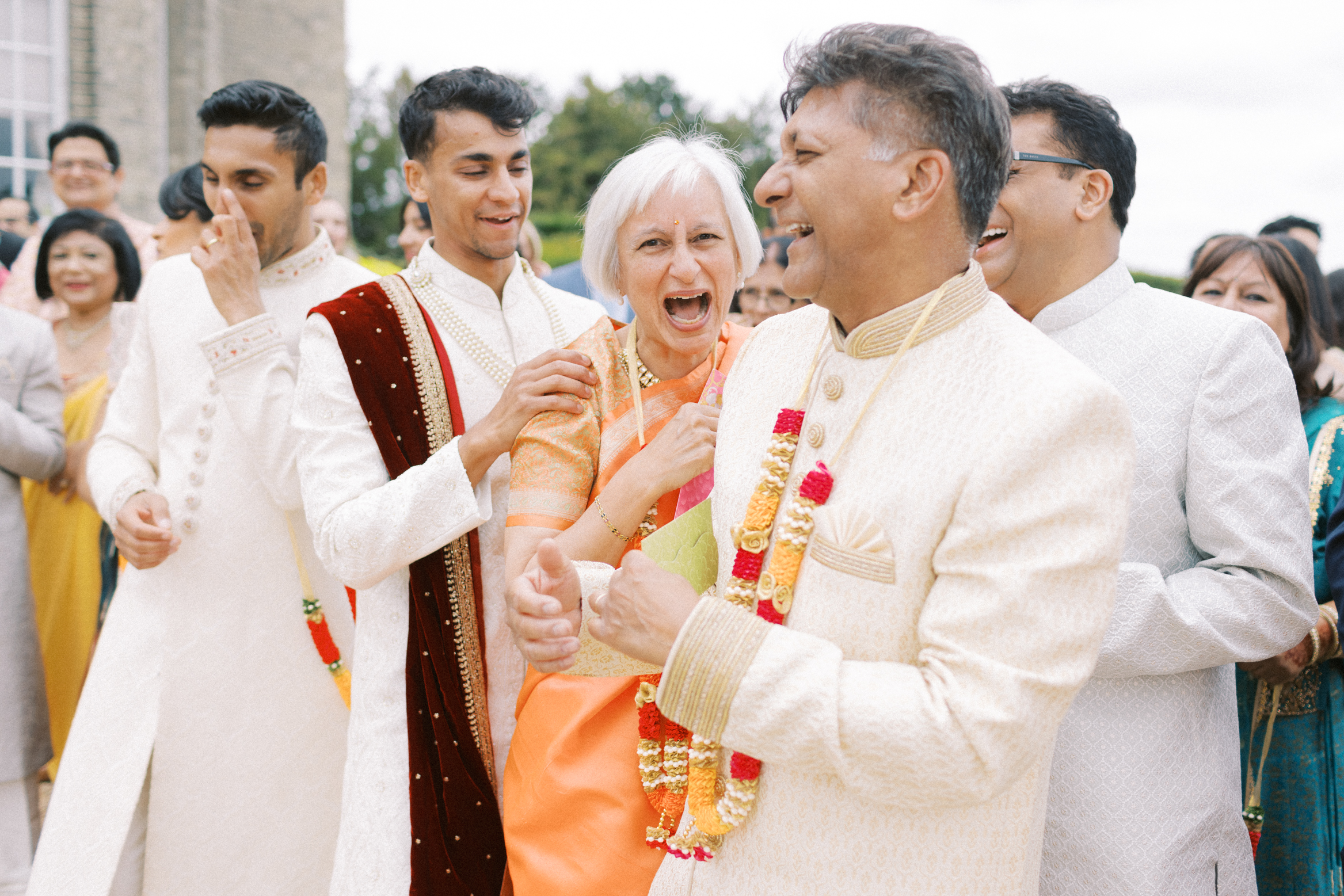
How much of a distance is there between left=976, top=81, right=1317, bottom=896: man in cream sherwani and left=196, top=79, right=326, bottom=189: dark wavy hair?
198cm

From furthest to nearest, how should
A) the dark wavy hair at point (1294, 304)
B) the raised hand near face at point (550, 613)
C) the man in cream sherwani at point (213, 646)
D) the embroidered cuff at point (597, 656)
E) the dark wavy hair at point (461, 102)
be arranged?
the dark wavy hair at point (1294, 304) < the man in cream sherwani at point (213, 646) < the dark wavy hair at point (461, 102) < the embroidered cuff at point (597, 656) < the raised hand near face at point (550, 613)

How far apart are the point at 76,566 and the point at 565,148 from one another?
40297 millimetres

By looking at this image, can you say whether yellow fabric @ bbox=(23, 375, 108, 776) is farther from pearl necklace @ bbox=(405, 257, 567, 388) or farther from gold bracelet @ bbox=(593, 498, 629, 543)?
A: gold bracelet @ bbox=(593, 498, 629, 543)

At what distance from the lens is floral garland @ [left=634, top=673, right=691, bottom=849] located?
Answer: 6.51 feet

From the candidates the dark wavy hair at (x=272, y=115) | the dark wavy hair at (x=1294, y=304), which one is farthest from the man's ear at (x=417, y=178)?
the dark wavy hair at (x=1294, y=304)

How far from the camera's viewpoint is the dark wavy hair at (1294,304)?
3236 millimetres

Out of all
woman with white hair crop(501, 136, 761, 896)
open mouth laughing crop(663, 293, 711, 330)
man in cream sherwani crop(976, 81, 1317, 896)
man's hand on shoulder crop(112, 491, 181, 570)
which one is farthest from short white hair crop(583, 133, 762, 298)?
man's hand on shoulder crop(112, 491, 181, 570)

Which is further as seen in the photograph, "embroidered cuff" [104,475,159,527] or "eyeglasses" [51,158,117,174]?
"eyeglasses" [51,158,117,174]

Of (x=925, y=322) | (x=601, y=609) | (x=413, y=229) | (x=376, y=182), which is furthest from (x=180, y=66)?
(x=376, y=182)

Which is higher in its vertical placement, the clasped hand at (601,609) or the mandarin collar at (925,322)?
the mandarin collar at (925,322)

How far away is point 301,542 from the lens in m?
2.98

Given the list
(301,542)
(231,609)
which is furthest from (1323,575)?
(231,609)

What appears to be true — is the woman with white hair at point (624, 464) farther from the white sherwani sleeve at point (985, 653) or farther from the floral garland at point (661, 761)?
the white sherwani sleeve at point (985, 653)

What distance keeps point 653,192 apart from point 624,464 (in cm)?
61
